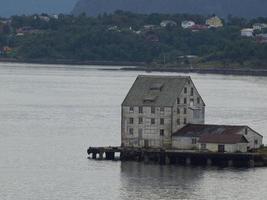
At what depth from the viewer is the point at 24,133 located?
77.2 meters

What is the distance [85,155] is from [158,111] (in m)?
3.92

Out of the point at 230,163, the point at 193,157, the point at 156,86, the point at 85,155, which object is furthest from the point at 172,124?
the point at 85,155

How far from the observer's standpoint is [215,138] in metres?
63.2

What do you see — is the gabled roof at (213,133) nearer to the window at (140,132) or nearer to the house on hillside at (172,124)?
the house on hillside at (172,124)

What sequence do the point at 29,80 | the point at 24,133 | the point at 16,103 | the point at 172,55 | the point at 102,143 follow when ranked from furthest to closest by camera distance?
the point at 172,55
the point at 29,80
the point at 16,103
the point at 24,133
the point at 102,143

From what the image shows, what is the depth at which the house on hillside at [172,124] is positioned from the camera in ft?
208

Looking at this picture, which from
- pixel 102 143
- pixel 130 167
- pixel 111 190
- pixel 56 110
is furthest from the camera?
pixel 56 110

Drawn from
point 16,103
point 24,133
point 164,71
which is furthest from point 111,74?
point 24,133

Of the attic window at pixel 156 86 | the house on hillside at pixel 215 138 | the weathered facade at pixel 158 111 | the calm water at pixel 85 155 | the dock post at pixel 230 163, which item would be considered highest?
the attic window at pixel 156 86

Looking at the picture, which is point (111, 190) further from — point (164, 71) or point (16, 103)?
point (164, 71)

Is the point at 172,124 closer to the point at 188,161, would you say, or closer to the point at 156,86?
the point at 156,86

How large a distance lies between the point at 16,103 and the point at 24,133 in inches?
1034

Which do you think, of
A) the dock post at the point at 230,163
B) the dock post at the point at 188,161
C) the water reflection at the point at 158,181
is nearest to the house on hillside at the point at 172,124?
the dock post at the point at 230,163

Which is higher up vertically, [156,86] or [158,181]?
[156,86]
